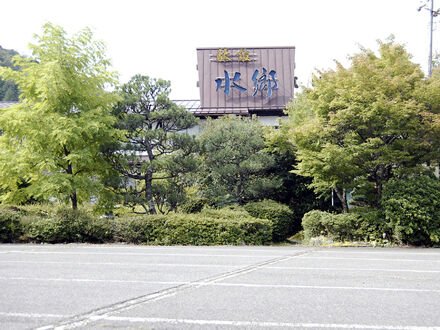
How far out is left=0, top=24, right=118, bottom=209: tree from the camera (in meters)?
14.9

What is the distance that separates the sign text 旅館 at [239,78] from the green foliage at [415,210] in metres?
19.7

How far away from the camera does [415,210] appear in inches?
522

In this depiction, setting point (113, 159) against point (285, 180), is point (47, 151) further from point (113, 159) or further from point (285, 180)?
point (285, 180)

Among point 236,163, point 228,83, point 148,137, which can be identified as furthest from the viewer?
point 228,83

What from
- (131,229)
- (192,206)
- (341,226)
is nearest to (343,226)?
(341,226)

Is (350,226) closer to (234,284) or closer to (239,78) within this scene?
(234,284)

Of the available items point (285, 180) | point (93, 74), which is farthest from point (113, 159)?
point (285, 180)

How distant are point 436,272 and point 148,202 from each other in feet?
39.9

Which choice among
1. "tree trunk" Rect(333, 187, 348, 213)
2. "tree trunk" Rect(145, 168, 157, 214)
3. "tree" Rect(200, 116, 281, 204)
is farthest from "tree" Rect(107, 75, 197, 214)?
"tree trunk" Rect(333, 187, 348, 213)

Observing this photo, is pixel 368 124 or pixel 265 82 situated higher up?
pixel 265 82

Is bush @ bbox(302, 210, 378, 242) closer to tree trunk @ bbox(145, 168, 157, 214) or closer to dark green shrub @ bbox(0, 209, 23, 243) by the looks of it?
tree trunk @ bbox(145, 168, 157, 214)

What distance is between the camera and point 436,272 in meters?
7.69

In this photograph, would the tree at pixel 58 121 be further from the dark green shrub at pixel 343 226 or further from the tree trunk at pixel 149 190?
the dark green shrub at pixel 343 226

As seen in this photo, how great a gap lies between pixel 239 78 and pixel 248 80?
0.76m
